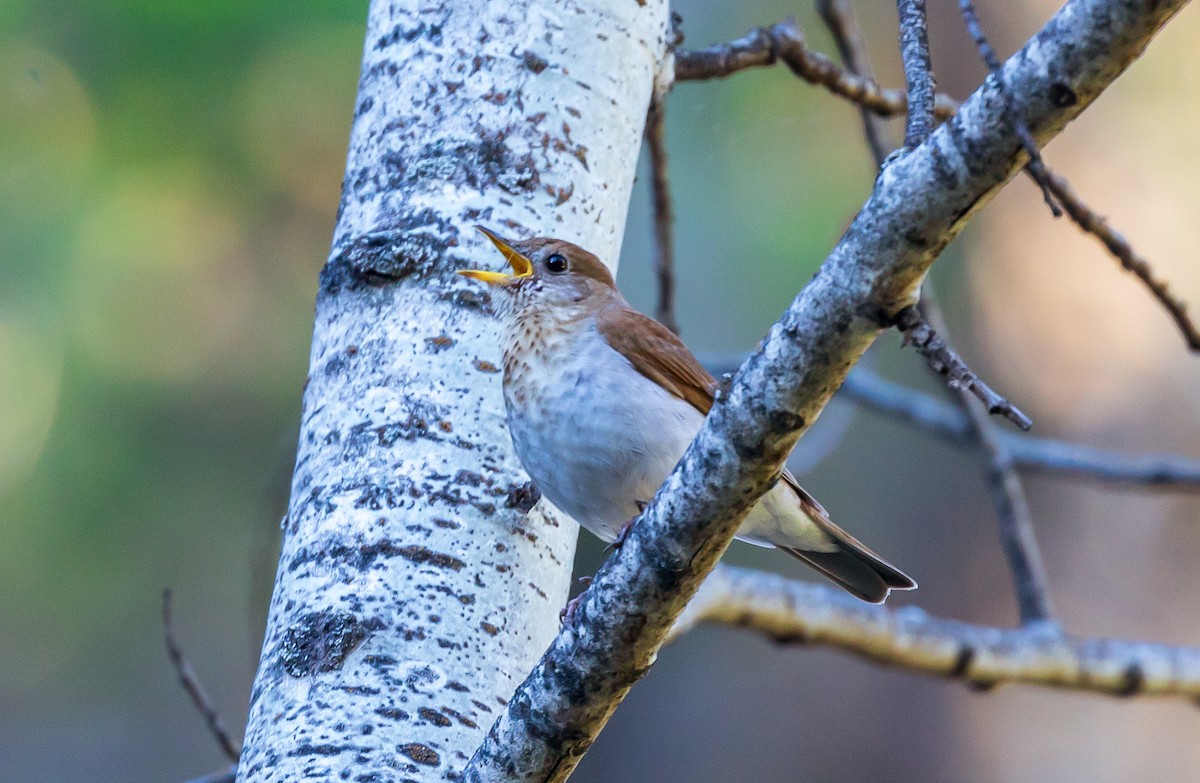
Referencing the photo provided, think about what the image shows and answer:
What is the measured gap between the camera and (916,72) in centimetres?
156

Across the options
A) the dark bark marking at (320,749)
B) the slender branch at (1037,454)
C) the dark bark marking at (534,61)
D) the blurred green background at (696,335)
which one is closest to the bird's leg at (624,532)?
the dark bark marking at (320,749)

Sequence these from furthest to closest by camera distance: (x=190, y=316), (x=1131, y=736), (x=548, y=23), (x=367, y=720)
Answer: (x=190, y=316) → (x=1131, y=736) → (x=548, y=23) → (x=367, y=720)

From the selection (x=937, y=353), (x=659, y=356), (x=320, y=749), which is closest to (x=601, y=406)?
(x=659, y=356)

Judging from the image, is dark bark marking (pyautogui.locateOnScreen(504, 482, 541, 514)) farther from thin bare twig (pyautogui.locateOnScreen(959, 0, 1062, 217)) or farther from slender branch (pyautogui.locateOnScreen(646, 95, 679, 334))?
slender branch (pyautogui.locateOnScreen(646, 95, 679, 334))

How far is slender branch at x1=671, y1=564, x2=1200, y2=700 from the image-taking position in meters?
3.58

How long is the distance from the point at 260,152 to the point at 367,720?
21.7 feet

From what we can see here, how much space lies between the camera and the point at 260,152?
26.1ft

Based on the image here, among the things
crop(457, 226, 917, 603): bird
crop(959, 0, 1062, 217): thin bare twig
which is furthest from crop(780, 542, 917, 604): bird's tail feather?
crop(959, 0, 1062, 217): thin bare twig

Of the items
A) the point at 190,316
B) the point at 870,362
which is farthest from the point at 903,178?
the point at 190,316

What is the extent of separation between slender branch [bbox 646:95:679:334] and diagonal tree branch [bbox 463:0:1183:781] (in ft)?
6.47

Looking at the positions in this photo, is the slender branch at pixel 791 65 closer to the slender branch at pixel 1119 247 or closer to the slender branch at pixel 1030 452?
the slender branch at pixel 1119 247

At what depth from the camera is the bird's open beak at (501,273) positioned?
7.79 ft

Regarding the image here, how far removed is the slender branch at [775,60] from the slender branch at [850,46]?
287 mm

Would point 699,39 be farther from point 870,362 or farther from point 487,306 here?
point 487,306
